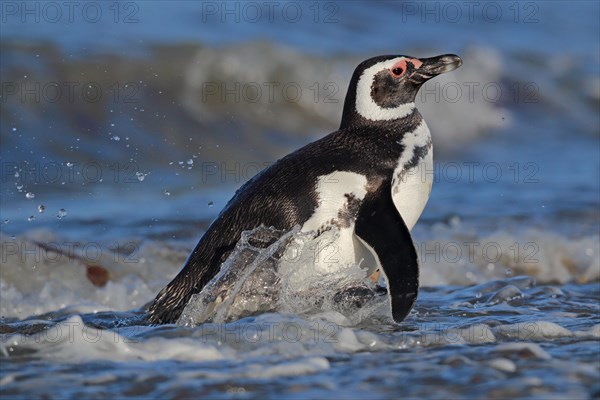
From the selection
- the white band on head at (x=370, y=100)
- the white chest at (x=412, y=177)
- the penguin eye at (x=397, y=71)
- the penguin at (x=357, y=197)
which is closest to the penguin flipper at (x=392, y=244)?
the penguin at (x=357, y=197)

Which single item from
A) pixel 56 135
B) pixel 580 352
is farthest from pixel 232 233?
pixel 56 135

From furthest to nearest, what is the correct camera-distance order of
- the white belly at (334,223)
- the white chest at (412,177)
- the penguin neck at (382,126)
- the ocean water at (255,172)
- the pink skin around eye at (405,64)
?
the pink skin around eye at (405,64)
the penguin neck at (382,126)
the white chest at (412,177)
the white belly at (334,223)
the ocean water at (255,172)

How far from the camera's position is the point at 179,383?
3.53 meters

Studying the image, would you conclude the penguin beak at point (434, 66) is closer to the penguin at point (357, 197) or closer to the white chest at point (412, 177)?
the penguin at point (357, 197)

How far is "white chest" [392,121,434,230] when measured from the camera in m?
4.84

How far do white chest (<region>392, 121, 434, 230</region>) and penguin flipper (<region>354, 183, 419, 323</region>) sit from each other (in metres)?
0.12

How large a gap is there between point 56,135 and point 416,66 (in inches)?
220

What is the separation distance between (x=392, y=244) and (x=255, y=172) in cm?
562

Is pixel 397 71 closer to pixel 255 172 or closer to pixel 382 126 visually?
pixel 382 126

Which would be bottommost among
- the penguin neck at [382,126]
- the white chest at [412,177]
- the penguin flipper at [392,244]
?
the penguin flipper at [392,244]

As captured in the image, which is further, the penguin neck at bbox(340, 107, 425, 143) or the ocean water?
the penguin neck at bbox(340, 107, 425, 143)

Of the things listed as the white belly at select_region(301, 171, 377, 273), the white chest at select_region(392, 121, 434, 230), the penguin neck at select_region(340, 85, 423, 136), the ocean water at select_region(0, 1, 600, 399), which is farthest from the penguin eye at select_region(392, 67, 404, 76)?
the ocean water at select_region(0, 1, 600, 399)

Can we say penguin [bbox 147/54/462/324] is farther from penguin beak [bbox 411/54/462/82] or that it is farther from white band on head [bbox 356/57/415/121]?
penguin beak [bbox 411/54/462/82]

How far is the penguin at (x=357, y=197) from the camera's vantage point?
4539mm
